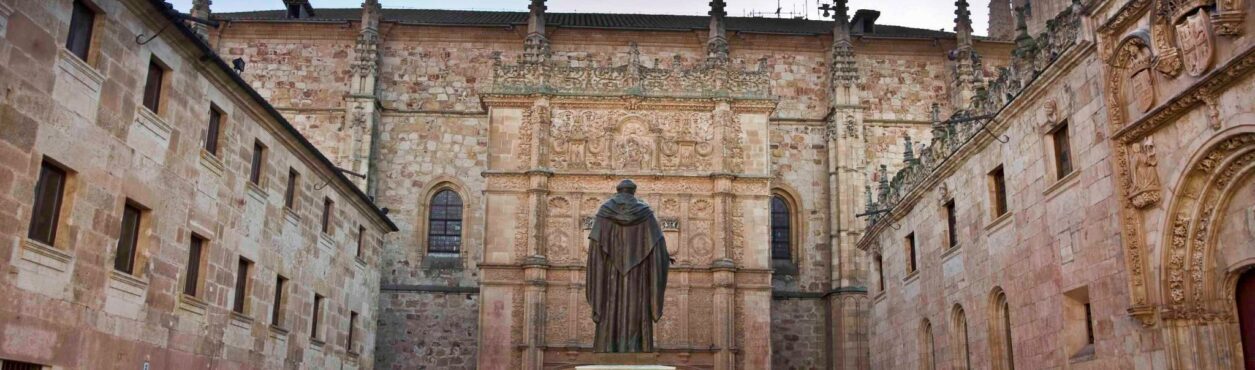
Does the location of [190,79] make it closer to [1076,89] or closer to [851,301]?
[1076,89]

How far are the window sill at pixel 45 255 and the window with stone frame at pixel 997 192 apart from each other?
15.0 m

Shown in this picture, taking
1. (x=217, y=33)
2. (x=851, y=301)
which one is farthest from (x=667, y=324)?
(x=217, y=33)

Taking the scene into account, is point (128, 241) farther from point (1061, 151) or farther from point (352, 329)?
point (1061, 151)

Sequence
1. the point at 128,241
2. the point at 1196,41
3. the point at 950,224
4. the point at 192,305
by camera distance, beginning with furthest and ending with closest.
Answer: the point at 950,224 → the point at 192,305 → the point at 128,241 → the point at 1196,41

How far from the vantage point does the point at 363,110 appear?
34.5 meters

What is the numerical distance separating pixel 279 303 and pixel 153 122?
6.85 m

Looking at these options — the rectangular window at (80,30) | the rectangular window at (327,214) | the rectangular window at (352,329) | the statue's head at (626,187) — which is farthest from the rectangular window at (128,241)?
the rectangular window at (352,329)

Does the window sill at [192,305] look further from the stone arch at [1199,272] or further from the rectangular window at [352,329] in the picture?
the stone arch at [1199,272]

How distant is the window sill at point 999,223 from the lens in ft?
58.9

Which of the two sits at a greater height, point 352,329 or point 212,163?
point 212,163

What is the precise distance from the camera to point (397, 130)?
3572cm

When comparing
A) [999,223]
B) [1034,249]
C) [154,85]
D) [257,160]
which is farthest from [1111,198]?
[257,160]

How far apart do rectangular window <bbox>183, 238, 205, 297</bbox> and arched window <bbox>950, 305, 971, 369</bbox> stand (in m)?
14.4

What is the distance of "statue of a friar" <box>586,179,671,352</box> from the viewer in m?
12.1
